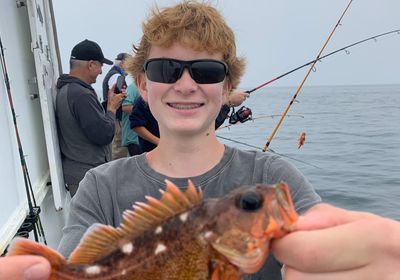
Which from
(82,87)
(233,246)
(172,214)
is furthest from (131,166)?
(82,87)

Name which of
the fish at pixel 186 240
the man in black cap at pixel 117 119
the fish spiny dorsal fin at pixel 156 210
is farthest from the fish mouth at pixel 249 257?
the man in black cap at pixel 117 119

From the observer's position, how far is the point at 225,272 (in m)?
1.35

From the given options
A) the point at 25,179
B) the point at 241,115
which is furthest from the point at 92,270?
the point at 241,115

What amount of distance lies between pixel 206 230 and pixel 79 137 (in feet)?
17.4

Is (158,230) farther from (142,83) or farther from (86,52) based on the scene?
(86,52)

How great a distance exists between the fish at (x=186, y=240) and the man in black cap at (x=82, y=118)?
184 inches

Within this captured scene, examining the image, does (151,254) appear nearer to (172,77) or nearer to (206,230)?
(206,230)

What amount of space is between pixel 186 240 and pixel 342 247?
0.46m

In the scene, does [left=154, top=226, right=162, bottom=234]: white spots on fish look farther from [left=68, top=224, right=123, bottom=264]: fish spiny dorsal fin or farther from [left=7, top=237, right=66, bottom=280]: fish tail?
[left=7, top=237, right=66, bottom=280]: fish tail

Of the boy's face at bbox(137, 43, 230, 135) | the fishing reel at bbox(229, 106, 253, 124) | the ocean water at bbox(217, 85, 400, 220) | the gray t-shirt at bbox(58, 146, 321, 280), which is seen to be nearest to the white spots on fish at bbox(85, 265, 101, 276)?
the gray t-shirt at bbox(58, 146, 321, 280)

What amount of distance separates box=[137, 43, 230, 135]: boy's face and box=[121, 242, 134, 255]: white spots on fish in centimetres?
109

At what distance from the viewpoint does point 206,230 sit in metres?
1.38

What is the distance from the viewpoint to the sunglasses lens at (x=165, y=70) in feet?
8.04

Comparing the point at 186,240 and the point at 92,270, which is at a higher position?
the point at 186,240
